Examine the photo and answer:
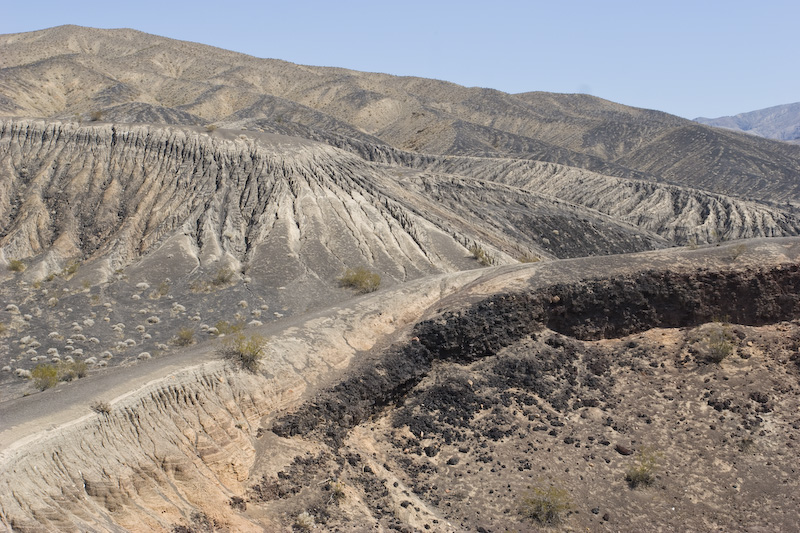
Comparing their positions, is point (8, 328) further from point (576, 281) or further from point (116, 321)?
point (576, 281)

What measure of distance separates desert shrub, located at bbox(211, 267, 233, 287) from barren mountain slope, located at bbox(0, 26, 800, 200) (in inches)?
1381

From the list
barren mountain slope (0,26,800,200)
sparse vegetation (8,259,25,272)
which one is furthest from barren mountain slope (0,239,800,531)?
barren mountain slope (0,26,800,200)

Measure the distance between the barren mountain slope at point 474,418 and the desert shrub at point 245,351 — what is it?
359 mm

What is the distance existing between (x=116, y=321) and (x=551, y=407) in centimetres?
1700

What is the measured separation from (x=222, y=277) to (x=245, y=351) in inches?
578

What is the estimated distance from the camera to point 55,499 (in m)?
10.1

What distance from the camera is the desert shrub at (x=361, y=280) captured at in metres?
29.2

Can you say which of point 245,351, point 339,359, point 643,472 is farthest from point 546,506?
point 245,351

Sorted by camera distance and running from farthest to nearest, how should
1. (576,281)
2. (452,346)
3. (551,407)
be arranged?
(576,281) < (452,346) < (551,407)

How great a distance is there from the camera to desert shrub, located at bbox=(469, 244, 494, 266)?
34562 millimetres

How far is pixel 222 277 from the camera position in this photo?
95.5ft

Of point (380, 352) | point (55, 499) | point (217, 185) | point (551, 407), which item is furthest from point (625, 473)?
point (217, 185)

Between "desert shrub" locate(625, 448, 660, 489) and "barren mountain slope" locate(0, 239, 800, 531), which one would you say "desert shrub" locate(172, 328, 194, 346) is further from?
"desert shrub" locate(625, 448, 660, 489)

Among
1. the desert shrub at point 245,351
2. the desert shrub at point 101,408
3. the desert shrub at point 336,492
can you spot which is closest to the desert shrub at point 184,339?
the desert shrub at point 245,351
